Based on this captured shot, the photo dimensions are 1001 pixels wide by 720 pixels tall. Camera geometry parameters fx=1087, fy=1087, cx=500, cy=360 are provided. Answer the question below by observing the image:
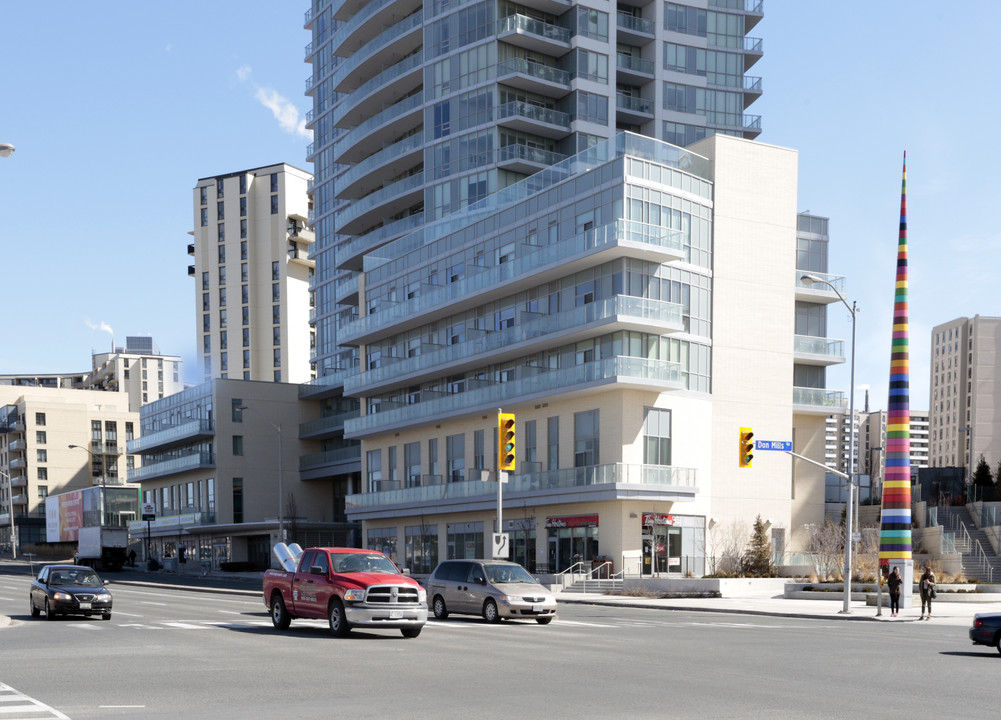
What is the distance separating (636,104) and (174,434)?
5464cm

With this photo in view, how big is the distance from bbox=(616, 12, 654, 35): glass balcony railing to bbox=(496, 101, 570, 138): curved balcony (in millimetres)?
10441

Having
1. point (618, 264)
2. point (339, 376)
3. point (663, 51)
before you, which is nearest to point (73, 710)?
point (618, 264)

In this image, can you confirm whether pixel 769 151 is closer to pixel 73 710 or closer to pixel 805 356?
pixel 805 356

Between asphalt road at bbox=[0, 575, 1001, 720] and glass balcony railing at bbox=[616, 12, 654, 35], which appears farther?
glass balcony railing at bbox=[616, 12, 654, 35]

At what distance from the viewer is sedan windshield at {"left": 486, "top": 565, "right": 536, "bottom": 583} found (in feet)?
97.4

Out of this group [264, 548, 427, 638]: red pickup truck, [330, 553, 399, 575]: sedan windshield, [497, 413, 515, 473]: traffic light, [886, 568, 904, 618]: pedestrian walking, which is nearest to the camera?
[264, 548, 427, 638]: red pickup truck

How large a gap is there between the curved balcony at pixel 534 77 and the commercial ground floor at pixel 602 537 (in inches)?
1139

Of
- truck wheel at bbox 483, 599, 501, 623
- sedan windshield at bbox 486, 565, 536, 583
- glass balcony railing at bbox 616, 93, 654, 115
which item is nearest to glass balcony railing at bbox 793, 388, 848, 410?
glass balcony railing at bbox 616, 93, 654, 115

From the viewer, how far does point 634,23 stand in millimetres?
81625

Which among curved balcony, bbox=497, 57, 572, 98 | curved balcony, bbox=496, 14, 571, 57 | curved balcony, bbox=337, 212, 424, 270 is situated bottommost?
curved balcony, bbox=337, 212, 424, 270

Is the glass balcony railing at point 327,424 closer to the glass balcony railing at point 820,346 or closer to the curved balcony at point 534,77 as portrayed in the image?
the curved balcony at point 534,77

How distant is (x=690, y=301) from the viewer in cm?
5872

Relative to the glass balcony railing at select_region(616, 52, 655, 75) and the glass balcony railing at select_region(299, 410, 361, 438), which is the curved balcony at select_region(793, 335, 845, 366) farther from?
the glass balcony railing at select_region(299, 410, 361, 438)

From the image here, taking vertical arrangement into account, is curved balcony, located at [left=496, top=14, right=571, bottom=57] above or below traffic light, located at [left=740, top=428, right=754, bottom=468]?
above
